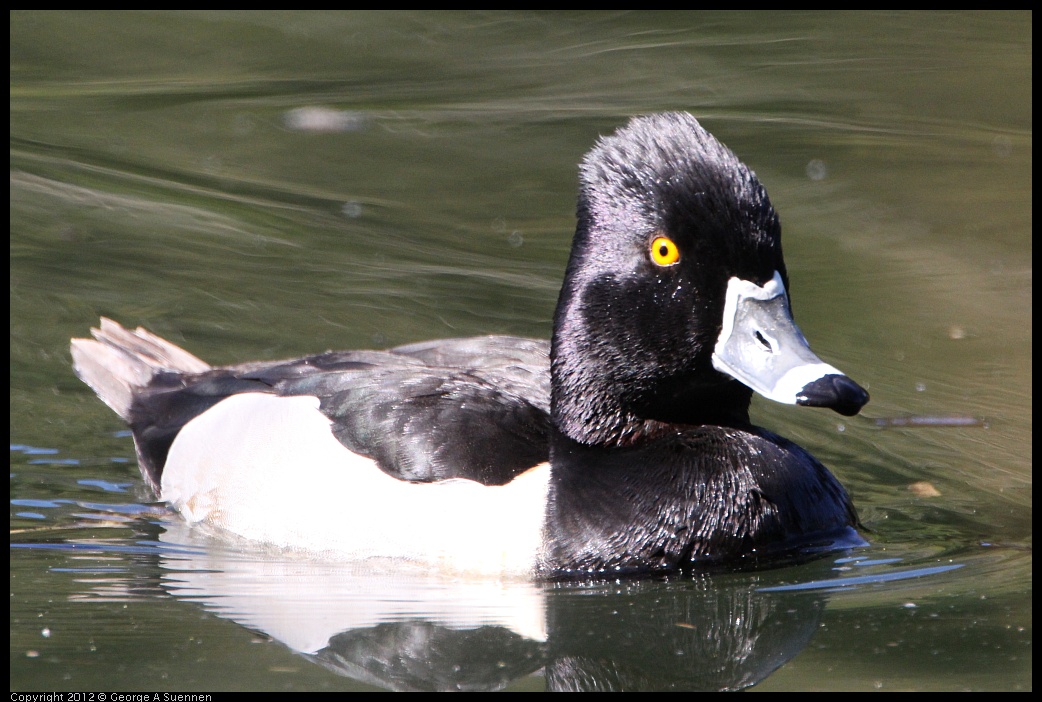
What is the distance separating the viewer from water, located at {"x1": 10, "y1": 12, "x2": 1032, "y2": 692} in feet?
14.0

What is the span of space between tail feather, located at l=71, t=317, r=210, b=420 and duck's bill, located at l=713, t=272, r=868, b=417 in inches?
104

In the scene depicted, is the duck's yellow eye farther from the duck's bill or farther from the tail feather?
the tail feather

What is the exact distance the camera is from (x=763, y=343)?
4633 millimetres

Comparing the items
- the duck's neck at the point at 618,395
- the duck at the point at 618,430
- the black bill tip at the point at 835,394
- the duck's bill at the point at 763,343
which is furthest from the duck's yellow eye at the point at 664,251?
the black bill tip at the point at 835,394

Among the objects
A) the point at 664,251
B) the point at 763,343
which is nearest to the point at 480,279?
the point at 664,251

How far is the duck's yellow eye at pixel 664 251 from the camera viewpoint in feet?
15.4

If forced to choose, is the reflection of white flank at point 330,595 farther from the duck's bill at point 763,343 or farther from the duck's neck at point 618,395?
the duck's bill at point 763,343

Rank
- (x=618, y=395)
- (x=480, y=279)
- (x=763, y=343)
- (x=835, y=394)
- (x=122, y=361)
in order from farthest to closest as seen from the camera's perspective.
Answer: (x=480, y=279), (x=122, y=361), (x=618, y=395), (x=763, y=343), (x=835, y=394)

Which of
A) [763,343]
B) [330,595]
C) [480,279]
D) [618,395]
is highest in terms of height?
[480,279]

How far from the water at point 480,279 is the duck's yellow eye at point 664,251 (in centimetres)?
110

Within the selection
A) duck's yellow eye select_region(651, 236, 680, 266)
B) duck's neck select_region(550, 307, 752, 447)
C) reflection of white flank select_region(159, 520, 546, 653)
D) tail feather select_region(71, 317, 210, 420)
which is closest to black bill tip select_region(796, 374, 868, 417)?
duck's neck select_region(550, 307, 752, 447)

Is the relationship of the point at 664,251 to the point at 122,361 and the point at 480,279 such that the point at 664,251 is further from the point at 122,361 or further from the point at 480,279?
the point at 480,279

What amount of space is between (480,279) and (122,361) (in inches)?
86.0

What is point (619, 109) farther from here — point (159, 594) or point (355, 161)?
point (159, 594)
